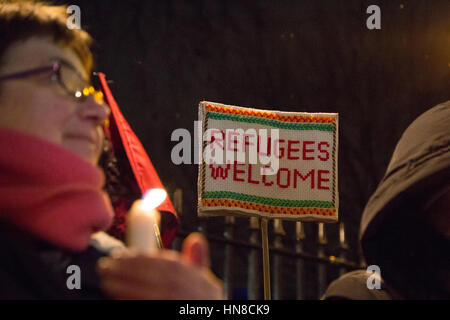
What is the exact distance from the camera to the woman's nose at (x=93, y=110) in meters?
1.03

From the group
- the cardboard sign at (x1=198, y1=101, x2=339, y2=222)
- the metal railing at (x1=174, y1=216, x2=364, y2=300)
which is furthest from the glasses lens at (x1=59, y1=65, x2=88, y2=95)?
the metal railing at (x1=174, y1=216, x2=364, y2=300)

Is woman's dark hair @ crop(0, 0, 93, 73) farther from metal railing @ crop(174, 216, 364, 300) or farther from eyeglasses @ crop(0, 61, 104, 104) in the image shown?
metal railing @ crop(174, 216, 364, 300)

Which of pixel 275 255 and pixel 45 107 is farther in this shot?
pixel 275 255

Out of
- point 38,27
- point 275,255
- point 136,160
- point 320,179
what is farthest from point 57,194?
point 275,255

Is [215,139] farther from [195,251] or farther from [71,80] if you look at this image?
[195,251]

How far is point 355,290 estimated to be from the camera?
1389 mm

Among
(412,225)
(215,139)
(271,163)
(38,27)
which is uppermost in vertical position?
(38,27)

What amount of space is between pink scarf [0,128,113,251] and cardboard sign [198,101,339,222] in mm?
1212

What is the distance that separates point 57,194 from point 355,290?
0.85m

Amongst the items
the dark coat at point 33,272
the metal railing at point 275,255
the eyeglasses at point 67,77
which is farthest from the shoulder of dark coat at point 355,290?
the metal railing at point 275,255

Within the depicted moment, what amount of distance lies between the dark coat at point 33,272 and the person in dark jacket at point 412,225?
2.42 feet

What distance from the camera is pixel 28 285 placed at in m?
0.87

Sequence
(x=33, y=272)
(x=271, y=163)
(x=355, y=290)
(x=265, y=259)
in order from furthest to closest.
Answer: (x=271, y=163), (x=265, y=259), (x=355, y=290), (x=33, y=272)

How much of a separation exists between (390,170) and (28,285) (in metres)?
0.98
